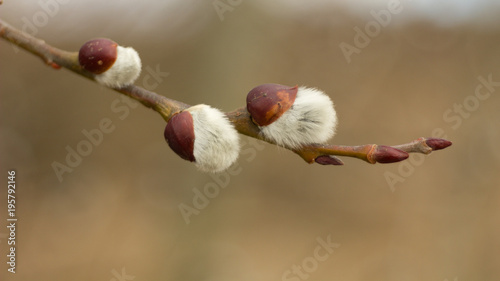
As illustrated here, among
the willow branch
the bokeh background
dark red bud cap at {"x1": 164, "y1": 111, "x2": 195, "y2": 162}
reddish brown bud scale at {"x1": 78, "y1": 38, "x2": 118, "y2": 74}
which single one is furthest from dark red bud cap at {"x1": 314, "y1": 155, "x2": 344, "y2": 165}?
the bokeh background

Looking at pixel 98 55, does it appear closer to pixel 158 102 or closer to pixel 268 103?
pixel 158 102

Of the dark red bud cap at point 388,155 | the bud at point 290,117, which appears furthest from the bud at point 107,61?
the dark red bud cap at point 388,155

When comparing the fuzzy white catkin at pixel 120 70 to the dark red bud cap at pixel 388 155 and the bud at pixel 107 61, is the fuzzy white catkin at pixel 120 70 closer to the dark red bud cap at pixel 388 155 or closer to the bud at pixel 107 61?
the bud at pixel 107 61

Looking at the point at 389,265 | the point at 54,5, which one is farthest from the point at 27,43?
the point at 389,265

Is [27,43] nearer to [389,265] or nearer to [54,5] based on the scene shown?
[54,5]

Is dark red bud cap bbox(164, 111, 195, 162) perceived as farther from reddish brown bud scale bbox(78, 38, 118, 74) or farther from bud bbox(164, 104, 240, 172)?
reddish brown bud scale bbox(78, 38, 118, 74)
